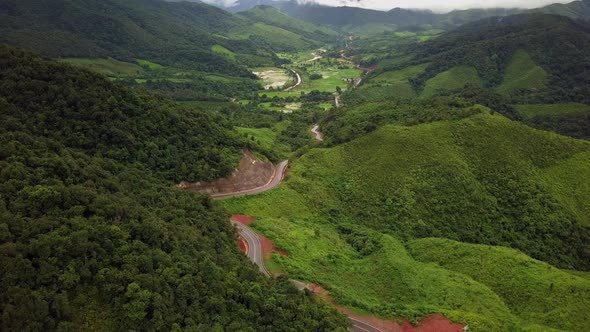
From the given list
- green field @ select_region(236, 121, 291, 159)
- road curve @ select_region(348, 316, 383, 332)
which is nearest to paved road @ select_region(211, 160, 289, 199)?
green field @ select_region(236, 121, 291, 159)

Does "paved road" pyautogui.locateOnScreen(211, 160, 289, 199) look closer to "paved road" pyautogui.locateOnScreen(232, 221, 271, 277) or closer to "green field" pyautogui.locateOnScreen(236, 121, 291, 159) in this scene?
"green field" pyautogui.locateOnScreen(236, 121, 291, 159)

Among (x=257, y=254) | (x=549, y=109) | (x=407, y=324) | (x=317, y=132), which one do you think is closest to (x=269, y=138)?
(x=317, y=132)

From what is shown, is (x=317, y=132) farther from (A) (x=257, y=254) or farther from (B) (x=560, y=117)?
(B) (x=560, y=117)

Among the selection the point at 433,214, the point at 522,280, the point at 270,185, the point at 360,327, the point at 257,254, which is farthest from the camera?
the point at 270,185

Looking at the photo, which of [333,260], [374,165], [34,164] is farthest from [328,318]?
[374,165]

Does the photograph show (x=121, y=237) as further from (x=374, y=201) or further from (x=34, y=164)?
(x=374, y=201)

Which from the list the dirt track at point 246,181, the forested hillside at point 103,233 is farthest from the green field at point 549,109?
the forested hillside at point 103,233

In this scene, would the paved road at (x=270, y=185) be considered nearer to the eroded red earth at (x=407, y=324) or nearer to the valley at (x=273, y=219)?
the valley at (x=273, y=219)
